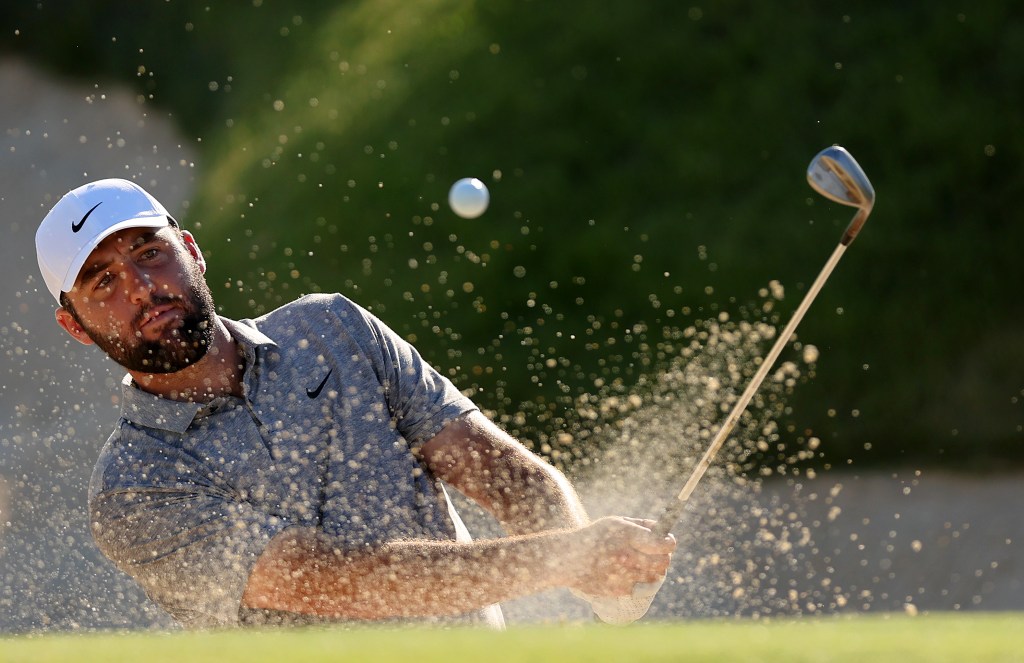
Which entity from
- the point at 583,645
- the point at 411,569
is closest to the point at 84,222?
the point at 411,569

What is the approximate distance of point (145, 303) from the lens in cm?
204

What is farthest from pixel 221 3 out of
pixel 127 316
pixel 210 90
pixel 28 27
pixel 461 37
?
pixel 127 316

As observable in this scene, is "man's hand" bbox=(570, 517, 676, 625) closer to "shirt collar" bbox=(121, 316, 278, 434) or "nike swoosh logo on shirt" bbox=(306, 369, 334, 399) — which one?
"nike swoosh logo on shirt" bbox=(306, 369, 334, 399)

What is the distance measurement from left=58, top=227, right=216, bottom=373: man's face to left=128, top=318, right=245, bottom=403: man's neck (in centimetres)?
1

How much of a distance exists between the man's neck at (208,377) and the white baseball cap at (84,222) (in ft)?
0.58

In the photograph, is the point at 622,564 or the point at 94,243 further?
the point at 94,243

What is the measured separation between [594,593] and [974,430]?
2903mm

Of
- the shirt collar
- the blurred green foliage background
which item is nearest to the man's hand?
the shirt collar

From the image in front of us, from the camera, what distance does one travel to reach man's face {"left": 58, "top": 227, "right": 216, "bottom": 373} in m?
2.03

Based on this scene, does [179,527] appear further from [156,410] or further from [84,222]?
[84,222]

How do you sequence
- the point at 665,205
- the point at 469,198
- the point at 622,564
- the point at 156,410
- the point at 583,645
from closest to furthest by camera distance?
the point at 583,645
the point at 622,564
the point at 156,410
the point at 469,198
the point at 665,205

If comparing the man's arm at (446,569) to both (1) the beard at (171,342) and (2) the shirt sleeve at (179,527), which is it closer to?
(2) the shirt sleeve at (179,527)

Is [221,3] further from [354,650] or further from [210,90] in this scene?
[354,650]

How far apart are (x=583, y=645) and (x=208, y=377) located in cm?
109
